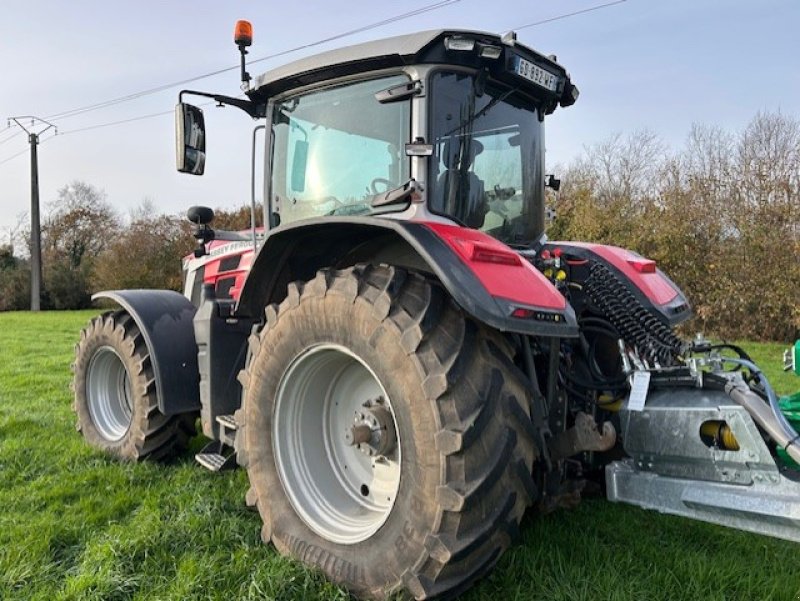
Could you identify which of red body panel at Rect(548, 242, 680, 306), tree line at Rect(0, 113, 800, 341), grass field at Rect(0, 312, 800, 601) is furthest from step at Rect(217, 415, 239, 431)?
tree line at Rect(0, 113, 800, 341)

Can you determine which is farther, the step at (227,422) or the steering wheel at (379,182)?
the step at (227,422)

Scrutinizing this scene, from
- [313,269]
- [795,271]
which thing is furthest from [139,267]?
[313,269]

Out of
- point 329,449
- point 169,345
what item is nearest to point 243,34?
point 169,345

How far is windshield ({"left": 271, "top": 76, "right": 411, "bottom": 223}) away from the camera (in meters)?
2.84

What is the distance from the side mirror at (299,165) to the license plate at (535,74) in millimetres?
1105

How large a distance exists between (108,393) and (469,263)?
11.2ft

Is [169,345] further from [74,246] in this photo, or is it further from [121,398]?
[74,246]

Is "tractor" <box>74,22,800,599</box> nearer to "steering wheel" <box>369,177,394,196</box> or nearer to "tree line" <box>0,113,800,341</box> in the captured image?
"steering wheel" <box>369,177,394,196</box>

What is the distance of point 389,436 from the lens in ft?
8.32

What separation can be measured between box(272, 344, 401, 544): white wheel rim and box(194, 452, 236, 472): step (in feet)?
2.33

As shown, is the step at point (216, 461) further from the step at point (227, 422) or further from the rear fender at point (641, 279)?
the rear fender at point (641, 279)

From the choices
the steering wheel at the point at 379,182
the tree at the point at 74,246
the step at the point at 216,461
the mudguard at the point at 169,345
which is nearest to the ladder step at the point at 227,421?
the step at the point at 216,461

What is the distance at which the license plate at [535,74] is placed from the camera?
2789 mm

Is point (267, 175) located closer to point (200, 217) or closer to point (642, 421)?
point (200, 217)
